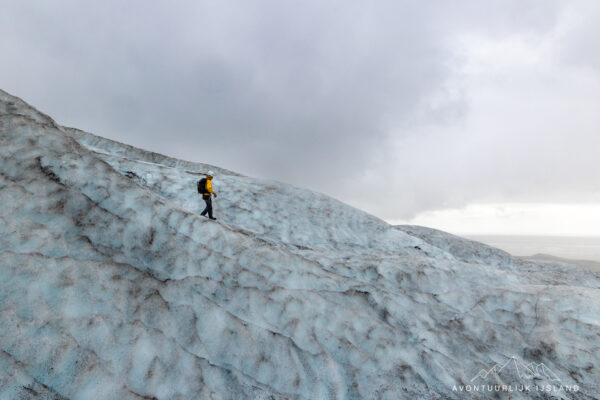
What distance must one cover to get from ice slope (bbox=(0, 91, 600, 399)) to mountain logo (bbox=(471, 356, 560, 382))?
139mm

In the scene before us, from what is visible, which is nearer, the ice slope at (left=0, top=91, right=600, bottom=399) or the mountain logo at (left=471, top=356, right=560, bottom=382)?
the ice slope at (left=0, top=91, right=600, bottom=399)

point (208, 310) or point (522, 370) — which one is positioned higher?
point (208, 310)

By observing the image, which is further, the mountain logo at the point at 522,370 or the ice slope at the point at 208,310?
the mountain logo at the point at 522,370

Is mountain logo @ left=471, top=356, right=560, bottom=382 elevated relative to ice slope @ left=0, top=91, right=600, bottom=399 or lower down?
lower down

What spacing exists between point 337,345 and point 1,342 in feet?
15.6

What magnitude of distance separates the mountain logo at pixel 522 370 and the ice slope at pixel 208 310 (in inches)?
5.5

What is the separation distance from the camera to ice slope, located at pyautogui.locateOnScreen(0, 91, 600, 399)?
4492 millimetres

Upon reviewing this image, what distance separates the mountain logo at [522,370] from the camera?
19.9 feet

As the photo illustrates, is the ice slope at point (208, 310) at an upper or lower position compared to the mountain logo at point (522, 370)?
upper

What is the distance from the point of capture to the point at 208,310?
18.4ft

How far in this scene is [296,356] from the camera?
5488 millimetres

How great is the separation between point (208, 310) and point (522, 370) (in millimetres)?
5877

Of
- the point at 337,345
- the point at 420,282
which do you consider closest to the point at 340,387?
the point at 337,345

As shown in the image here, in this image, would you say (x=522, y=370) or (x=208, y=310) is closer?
(x=208, y=310)
